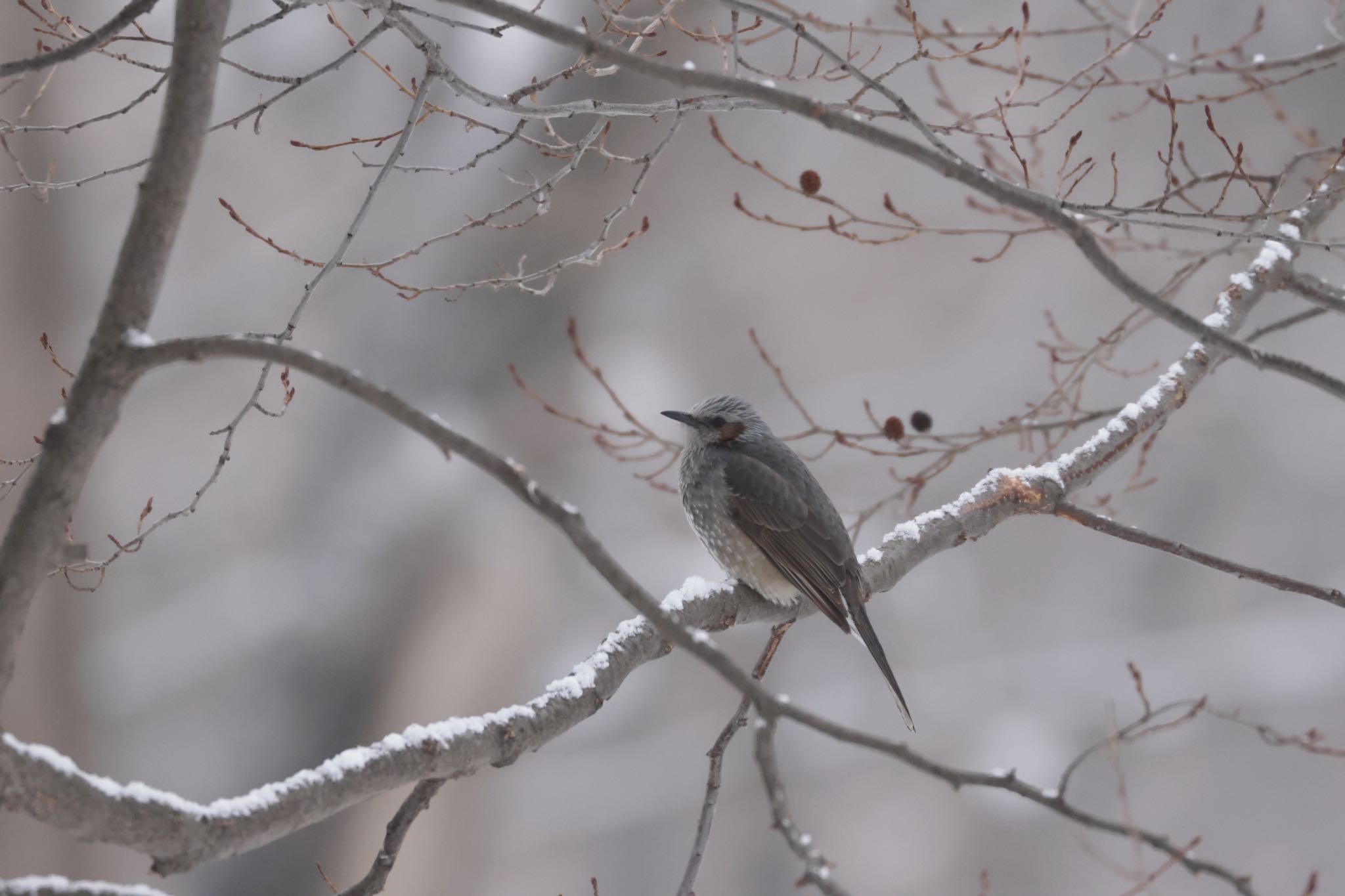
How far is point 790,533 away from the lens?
10.2 feet

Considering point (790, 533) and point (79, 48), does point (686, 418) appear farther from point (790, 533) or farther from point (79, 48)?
point (79, 48)

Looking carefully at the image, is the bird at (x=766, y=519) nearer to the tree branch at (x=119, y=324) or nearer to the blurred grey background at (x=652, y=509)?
the tree branch at (x=119, y=324)

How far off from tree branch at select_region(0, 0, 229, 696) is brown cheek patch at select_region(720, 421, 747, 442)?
2.24 meters

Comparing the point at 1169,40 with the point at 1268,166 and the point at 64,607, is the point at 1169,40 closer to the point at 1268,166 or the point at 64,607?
the point at 1268,166

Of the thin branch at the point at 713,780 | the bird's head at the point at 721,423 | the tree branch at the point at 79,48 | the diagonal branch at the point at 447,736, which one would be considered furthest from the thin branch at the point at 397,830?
the bird's head at the point at 721,423

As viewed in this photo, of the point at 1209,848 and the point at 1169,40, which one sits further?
the point at 1169,40

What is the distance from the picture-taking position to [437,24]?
745 centimetres

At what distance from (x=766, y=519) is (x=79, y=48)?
217cm

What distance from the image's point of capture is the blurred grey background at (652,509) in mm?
7086

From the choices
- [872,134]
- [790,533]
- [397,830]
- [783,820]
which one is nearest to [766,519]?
[790,533]

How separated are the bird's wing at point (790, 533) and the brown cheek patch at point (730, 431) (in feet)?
0.32

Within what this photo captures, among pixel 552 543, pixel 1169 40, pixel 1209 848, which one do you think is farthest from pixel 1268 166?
pixel 552 543

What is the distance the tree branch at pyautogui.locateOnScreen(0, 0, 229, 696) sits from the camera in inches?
47.9

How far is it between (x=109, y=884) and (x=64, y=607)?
598cm
